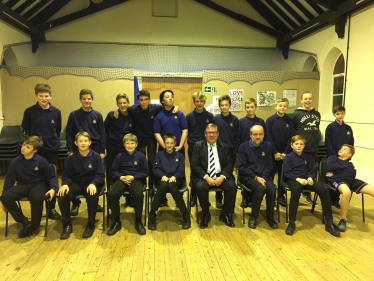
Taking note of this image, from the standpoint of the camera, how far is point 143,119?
382 cm

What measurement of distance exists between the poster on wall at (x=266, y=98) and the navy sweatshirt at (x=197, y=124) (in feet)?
11.5

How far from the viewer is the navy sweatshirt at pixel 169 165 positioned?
3.47 m

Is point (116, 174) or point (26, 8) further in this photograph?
point (26, 8)

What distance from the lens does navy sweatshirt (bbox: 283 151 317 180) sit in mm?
3492

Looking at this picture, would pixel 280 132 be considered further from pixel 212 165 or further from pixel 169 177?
pixel 169 177

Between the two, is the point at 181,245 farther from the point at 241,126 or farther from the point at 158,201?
the point at 241,126

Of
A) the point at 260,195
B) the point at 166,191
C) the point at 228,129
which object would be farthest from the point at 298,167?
the point at 166,191

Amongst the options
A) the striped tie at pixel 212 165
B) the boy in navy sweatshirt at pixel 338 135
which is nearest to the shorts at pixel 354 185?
the boy in navy sweatshirt at pixel 338 135

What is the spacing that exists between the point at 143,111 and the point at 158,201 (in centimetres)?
122

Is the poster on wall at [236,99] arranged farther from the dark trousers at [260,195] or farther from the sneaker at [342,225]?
the sneaker at [342,225]

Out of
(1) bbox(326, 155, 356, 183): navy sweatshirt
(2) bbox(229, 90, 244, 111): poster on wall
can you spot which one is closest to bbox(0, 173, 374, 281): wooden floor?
(1) bbox(326, 155, 356, 183): navy sweatshirt

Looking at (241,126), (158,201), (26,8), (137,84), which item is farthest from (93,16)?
(158,201)

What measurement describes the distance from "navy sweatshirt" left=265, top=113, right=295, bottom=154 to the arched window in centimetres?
341

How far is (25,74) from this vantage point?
6.48 metres
